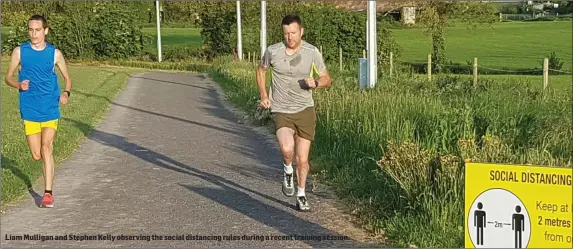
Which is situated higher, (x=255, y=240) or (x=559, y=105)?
(x=559, y=105)

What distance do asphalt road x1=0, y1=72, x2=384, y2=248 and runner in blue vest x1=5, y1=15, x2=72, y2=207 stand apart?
2.18 feet

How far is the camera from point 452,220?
6.97m

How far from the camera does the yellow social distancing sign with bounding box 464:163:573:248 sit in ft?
17.3

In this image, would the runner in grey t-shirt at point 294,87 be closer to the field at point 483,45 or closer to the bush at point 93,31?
the field at point 483,45

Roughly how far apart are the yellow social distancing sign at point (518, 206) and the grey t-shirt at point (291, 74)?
3063 millimetres

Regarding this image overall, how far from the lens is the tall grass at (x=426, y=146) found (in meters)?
7.01

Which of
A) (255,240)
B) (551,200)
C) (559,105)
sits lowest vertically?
(255,240)

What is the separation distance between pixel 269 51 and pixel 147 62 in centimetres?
5616

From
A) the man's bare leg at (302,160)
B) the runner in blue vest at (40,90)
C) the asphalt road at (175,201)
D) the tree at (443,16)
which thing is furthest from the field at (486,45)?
the runner in blue vest at (40,90)

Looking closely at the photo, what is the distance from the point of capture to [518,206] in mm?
5461

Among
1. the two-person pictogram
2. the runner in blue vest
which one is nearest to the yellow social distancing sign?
the two-person pictogram

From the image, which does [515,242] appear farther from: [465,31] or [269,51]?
[465,31]

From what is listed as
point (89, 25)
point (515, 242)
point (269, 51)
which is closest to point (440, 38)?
point (269, 51)

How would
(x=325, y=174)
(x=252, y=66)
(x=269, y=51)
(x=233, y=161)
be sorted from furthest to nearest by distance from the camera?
1. (x=252, y=66)
2. (x=233, y=161)
3. (x=325, y=174)
4. (x=269, y=51)
